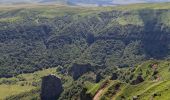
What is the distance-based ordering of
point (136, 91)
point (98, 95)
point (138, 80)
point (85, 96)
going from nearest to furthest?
point (136, 91) < point (98, 95) < point (85, 96) < point (138, 80)

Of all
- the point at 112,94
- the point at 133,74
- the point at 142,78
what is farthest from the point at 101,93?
the point at 133,74

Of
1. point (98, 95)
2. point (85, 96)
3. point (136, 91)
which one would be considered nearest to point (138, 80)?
point (85, 96)

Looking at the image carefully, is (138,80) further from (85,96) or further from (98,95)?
(98,95)

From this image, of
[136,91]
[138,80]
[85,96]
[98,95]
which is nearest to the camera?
[136,91]

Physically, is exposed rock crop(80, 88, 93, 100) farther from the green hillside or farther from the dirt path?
the dirt path

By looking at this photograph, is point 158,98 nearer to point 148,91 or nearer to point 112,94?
point 148,91

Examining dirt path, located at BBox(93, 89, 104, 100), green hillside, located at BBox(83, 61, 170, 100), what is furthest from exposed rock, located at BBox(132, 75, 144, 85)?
dirt path, located at BBox(93, 89, 104, 100)

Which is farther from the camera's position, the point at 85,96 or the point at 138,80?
the point at 138,80

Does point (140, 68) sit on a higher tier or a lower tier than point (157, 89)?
lower

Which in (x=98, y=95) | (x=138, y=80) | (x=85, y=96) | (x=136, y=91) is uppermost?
(x=136, y=91)

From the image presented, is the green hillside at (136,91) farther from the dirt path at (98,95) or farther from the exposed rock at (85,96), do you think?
the exposed rock at (85,96)

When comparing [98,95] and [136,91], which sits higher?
[136,91]
